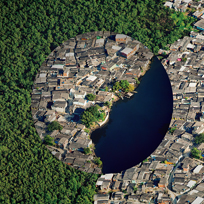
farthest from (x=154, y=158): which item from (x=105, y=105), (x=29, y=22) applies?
(x=29, y=22)

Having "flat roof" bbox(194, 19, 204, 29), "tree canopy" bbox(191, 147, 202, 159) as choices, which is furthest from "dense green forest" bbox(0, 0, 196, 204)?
"tree canopy" bbox(191, 147, 202, 159)

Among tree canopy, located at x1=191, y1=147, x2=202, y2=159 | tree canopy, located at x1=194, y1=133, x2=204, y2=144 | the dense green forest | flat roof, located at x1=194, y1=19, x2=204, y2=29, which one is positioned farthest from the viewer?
flat roof, located at x1=194, y1=19, x2=204, y2=29

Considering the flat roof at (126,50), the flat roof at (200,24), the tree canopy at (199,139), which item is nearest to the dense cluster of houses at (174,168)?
the tree canopy at (199,139)

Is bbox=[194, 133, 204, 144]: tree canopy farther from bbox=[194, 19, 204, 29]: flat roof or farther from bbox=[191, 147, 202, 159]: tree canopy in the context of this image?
bbox=[194, 19, 204, 29]: flat roof

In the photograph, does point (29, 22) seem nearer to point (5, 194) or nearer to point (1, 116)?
point (1, 116)

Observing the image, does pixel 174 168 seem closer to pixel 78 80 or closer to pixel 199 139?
pixel 199 139

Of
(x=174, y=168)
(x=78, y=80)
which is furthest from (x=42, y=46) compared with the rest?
(x=174, y=168)
